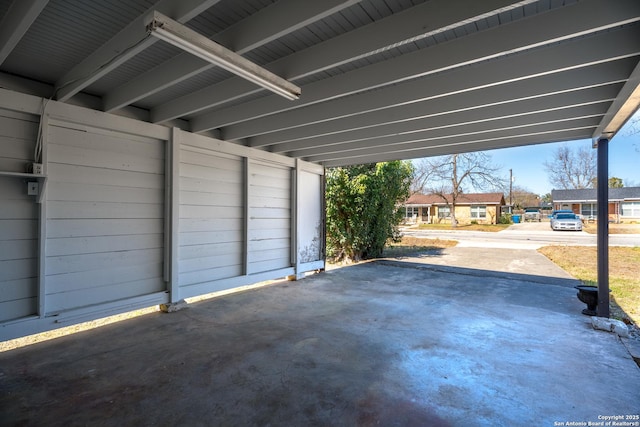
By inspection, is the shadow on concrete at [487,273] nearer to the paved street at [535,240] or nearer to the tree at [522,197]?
the paved street at [535,240]

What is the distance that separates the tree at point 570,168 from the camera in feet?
83.3

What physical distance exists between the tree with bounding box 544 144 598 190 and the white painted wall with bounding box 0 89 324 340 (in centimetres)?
2923

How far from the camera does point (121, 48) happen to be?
2.53m

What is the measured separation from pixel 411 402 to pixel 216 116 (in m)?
4.21

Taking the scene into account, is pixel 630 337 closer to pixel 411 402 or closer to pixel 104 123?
pixel 411 402

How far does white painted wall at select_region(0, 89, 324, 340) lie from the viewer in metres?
3.30

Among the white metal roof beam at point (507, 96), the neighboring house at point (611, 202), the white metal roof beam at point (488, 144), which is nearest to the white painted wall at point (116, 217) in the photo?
the white metal roof beam at point (507, 96)

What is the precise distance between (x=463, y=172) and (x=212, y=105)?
22.3 m

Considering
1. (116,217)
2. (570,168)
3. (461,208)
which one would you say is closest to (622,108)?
(116,217)

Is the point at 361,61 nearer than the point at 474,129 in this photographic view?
Yes

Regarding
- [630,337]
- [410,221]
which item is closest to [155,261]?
[630,337]

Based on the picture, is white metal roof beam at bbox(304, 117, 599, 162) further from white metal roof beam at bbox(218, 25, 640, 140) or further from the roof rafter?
white metal roof beam at bbox(218, 25, 640, 140)

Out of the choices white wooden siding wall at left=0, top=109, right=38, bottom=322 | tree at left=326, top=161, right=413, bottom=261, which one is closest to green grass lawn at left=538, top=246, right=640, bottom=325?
tree at left=326, top=161, right=413, bottom=261

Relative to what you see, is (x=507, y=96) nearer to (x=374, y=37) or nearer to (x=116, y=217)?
(x=374, y=37)
